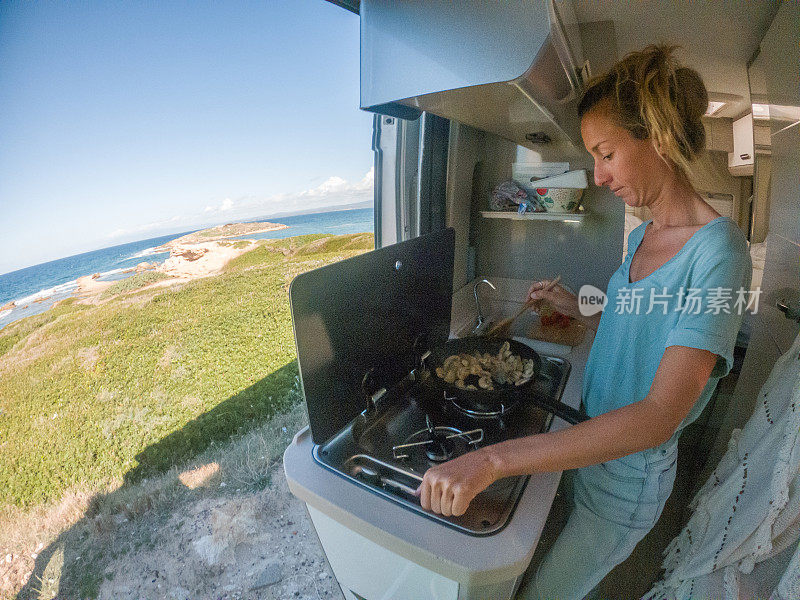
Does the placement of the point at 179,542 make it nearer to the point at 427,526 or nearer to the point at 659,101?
the point at 427,526

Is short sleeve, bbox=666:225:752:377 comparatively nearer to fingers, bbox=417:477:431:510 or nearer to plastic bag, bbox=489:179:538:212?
fingers, bbox=417:477:431:510

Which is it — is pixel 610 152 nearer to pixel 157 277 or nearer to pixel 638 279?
pixel 638 279

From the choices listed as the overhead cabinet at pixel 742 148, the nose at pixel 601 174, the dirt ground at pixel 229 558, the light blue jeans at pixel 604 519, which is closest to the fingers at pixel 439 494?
the light blue jeans at pixel 604 519

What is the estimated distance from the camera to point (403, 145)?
1.38m

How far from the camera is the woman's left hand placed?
56 centimetres

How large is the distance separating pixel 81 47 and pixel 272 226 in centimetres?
95

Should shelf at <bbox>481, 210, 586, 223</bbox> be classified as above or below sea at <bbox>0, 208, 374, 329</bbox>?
above

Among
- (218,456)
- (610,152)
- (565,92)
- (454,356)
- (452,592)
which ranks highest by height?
(565,92)

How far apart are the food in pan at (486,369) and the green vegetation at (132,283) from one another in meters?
1.24

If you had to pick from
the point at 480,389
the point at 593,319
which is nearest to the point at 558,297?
the point at 593,319

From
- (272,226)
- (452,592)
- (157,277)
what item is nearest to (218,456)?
(157,277)

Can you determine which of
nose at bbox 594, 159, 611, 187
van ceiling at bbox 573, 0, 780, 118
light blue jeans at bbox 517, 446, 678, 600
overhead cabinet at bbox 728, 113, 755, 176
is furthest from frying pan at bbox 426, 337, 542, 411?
overhead cabinet at bbox 728, 113, 755, 176

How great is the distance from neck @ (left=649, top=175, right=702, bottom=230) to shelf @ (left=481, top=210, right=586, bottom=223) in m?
0.89

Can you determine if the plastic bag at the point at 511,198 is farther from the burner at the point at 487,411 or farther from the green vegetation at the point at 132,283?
the green vegetation at the point at 132,283
